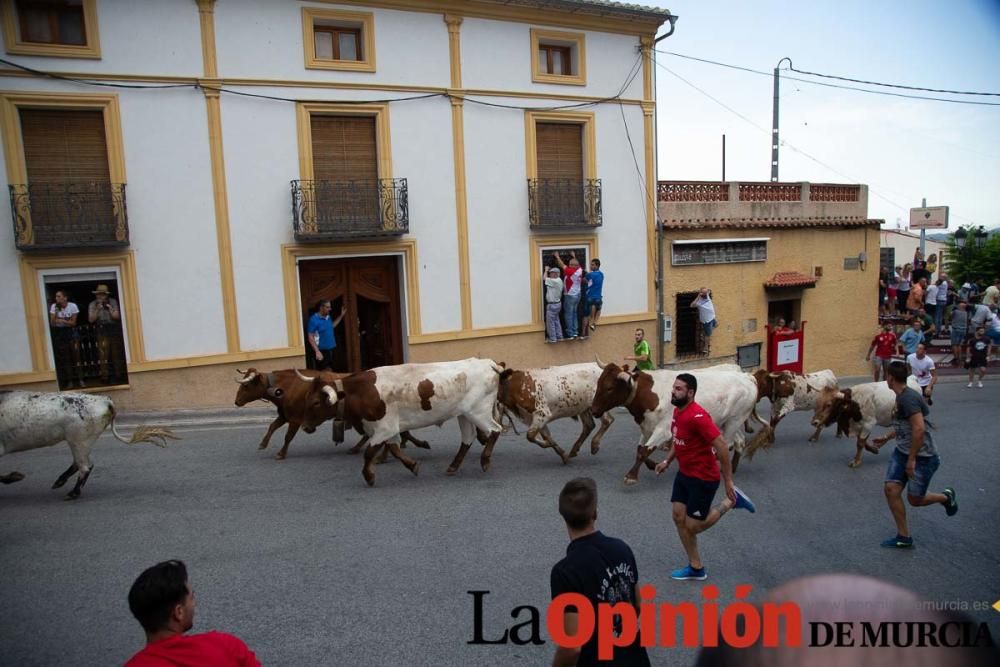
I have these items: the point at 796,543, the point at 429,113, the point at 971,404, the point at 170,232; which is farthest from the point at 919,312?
the point at 170,232

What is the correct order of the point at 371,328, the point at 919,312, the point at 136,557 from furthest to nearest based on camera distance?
the point at 919,312 < the point at 371,328 < the point at 136,557

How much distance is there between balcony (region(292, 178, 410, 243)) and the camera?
1295 cm

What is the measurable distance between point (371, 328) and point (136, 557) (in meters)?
8.66

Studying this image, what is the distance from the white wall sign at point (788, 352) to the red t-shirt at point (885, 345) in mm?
3211

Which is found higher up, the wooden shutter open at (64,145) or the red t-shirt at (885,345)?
the wooden shutter open at (64,145)

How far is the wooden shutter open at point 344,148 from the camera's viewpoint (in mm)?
13305

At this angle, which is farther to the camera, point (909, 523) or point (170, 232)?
point (170, 232)

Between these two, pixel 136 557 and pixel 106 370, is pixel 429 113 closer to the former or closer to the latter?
pixel 106 370

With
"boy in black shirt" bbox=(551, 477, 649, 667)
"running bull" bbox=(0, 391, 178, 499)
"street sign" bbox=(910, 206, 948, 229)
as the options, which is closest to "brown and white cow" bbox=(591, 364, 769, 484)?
"boy in black shirt" bbox=(551, 477, 649, 667)

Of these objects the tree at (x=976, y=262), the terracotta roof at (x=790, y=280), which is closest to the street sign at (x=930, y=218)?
the tree at (x=976, y=262)

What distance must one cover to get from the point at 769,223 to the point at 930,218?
7809 mm

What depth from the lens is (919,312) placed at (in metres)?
19.7

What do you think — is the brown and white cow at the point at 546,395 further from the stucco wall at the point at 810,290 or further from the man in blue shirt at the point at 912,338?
the stucco wall at the point at 810,290

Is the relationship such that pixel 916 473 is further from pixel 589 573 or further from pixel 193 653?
pixel 193 653
